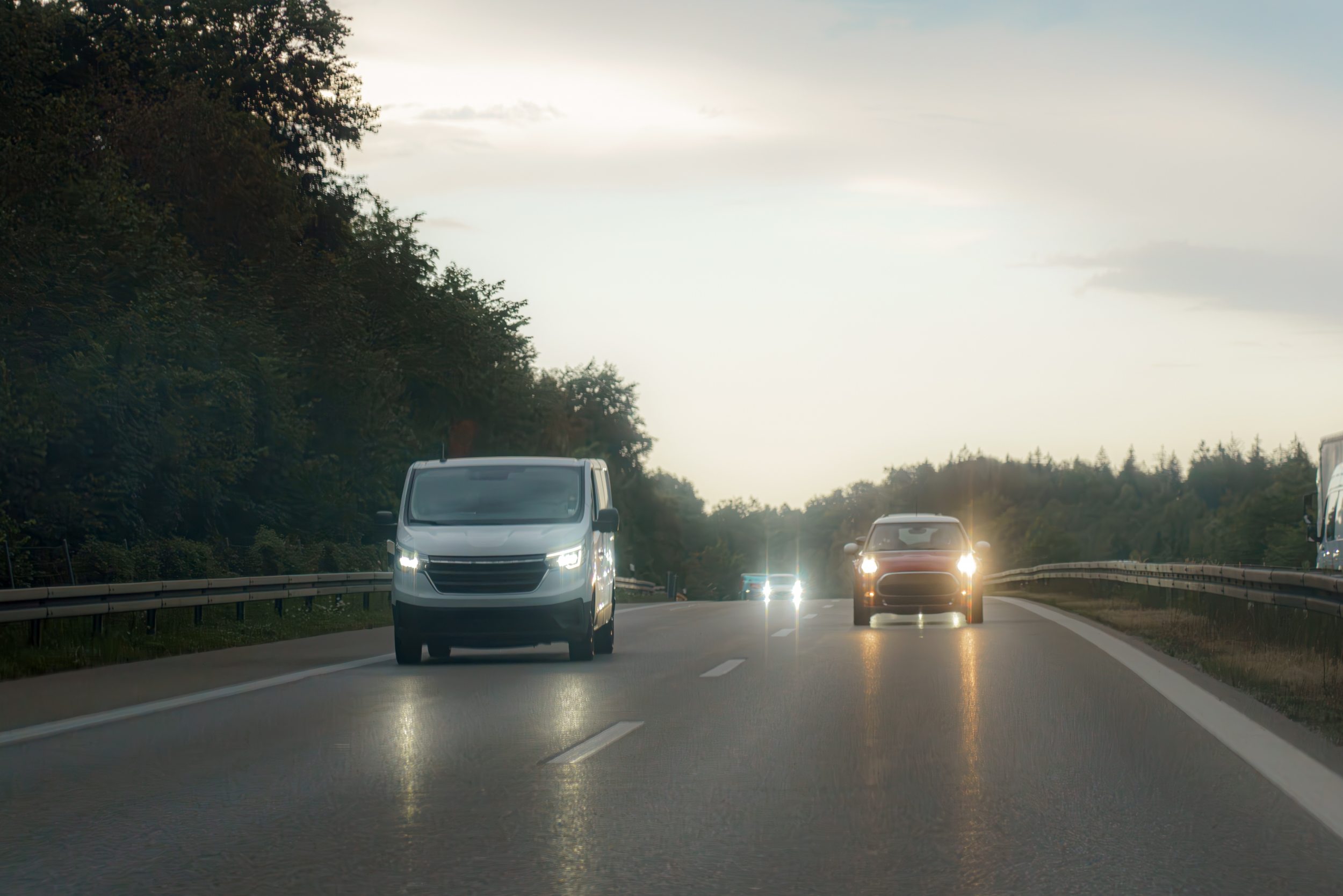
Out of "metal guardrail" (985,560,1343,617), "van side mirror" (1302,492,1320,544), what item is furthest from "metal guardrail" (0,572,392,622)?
"van side mirror" (1302,492,1320,544)

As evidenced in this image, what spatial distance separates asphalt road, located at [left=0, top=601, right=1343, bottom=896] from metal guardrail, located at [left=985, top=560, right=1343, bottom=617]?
1.69m

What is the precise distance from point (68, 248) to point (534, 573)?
16.1 m

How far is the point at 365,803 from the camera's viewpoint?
25.1 feet

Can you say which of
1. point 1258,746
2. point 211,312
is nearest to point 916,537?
point 1258,746

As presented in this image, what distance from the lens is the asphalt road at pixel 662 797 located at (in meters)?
6.06

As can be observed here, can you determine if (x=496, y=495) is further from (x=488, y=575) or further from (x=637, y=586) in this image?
(x=637, y=586)

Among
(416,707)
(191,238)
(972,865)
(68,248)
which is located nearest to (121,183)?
(68,248)

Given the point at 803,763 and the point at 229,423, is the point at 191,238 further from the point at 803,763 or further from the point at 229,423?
the point at 803,763

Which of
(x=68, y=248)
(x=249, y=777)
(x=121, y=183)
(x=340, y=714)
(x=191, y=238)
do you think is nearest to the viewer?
(x=249, y=777)

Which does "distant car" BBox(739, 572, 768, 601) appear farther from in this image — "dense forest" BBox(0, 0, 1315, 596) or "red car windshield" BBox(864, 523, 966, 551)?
"red car windshield" BBox(864, 523, 966, 551)

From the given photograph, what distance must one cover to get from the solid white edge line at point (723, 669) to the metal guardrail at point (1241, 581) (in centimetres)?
508

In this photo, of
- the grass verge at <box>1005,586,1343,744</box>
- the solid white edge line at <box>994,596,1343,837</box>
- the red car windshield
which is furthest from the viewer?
the red car windshield

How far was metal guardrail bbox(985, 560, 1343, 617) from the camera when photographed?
Result: 13.3 meters

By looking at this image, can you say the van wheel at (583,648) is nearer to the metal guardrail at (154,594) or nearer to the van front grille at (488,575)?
the van front grille at (488,575)
